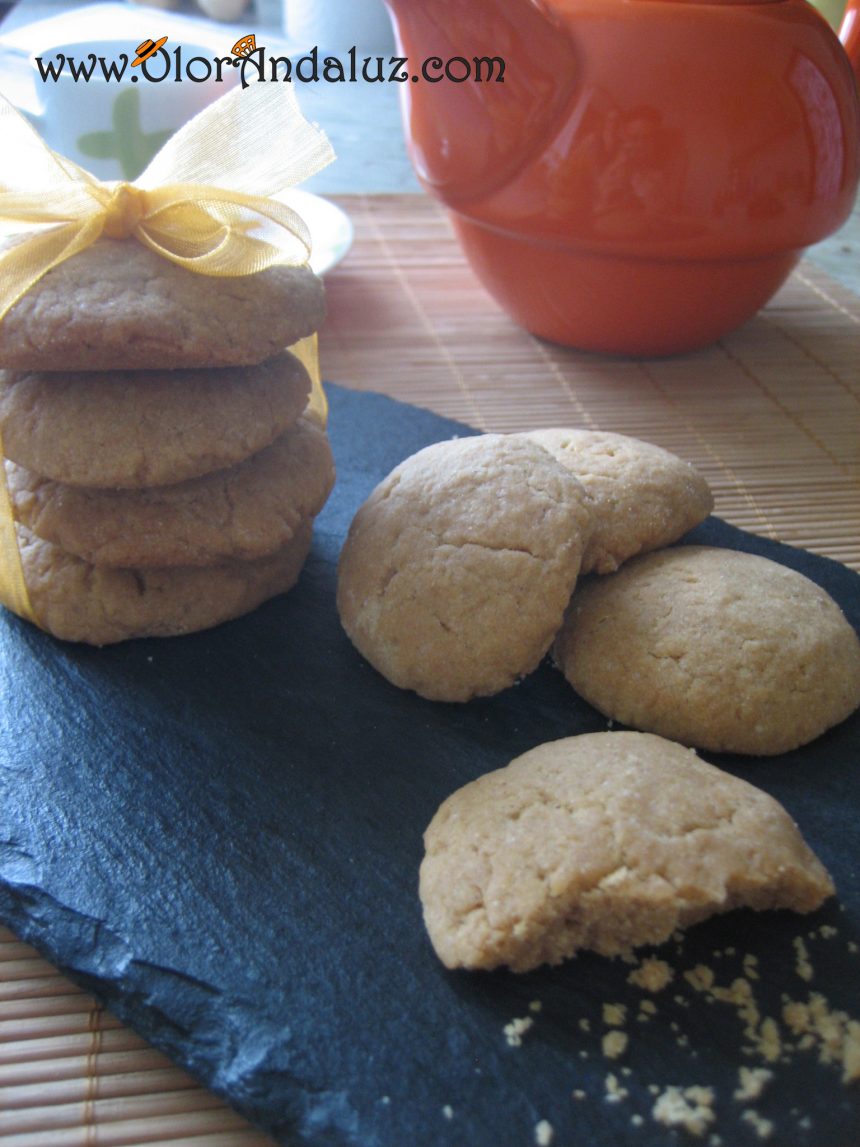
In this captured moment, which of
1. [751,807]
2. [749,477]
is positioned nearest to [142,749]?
[751,807]

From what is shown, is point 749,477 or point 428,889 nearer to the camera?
point 428,889

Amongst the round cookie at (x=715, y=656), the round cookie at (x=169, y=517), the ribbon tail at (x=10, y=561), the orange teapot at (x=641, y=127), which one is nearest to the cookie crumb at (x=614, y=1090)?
the round cookie at (x=715, y=656)

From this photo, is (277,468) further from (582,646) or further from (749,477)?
(749,477)

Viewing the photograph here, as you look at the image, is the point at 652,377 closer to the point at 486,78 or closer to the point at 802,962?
the point at 486,78

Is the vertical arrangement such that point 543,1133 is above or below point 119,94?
below

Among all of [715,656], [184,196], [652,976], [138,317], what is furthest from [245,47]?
[652,976]

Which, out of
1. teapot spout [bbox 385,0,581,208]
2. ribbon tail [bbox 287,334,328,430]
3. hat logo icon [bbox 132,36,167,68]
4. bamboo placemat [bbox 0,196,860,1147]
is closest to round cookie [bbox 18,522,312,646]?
ribbon tail [bbox 287,334,328,430]
